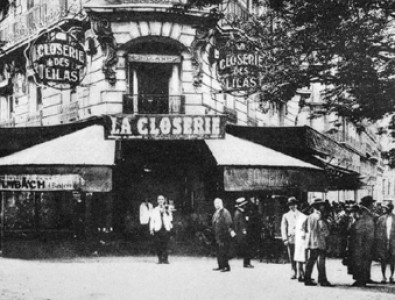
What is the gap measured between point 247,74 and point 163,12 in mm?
2946

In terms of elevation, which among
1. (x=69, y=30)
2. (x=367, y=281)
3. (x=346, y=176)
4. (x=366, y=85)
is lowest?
(x=367, y=281)

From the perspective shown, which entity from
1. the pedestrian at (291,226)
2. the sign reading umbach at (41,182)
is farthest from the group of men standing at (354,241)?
the sign reading umbach at (41,182)

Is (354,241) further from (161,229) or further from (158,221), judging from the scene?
(158,221)

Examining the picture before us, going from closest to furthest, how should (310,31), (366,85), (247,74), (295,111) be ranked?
(366,85)
(310,31)
(247,74)
(295,111)

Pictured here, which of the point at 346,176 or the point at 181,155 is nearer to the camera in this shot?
the point at 181,155

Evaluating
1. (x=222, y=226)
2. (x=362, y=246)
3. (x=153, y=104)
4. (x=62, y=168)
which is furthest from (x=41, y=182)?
(x=362, y=246)

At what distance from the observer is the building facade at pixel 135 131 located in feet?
64.0

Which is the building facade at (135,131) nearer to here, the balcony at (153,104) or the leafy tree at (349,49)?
the balcony at (153,104)

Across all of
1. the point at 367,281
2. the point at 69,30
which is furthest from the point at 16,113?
the point at 367,281

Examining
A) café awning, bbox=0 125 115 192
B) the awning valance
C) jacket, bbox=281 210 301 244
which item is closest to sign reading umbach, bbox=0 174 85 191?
café awning, bbox=0 125 115 192

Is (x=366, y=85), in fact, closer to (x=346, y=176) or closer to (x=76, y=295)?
(x=76, y=295)

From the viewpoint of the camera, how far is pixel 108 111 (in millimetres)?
21516

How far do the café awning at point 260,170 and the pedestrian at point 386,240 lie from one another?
16.4ft

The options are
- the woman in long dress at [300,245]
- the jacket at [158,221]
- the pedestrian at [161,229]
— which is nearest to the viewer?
the woman in long dress at [300,245]
